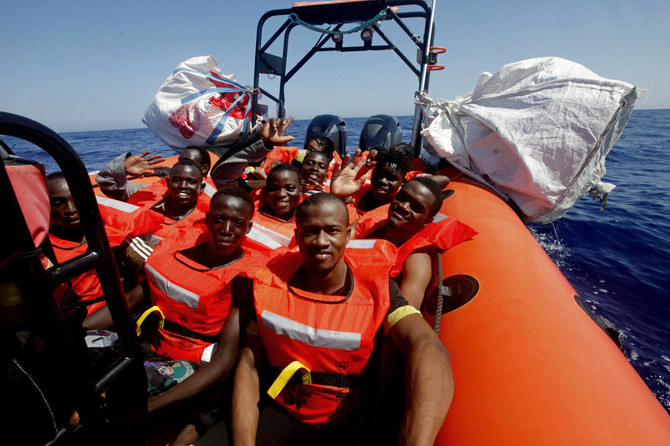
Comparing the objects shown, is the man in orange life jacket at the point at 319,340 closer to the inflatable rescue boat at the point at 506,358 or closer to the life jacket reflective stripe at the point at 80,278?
the inflatable rescue boat at the point at 506,358

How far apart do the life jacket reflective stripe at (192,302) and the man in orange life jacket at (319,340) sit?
29 cm

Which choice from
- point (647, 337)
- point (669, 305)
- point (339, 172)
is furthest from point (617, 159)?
point (339, 172)

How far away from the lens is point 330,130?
612 centimetres

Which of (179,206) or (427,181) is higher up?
(427,181)

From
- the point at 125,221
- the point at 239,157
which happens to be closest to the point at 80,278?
the point at 125,221

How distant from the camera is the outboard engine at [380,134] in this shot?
5.97 metres

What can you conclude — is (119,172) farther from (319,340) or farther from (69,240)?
(319,340)

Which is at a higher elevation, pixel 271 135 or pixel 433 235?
pixel 271 135

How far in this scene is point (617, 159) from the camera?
11.5 m

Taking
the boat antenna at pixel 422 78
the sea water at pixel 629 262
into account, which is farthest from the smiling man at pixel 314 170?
the sea water at pixel 629 262

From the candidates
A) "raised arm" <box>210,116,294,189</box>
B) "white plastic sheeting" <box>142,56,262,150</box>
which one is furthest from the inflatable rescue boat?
"white plastic sheeting" <box>142,56,262,150</box>

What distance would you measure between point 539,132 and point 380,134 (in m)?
3.22

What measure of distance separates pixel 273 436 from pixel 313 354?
387 millimetres

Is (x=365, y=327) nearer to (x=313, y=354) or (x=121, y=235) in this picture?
(x=313, y=354)
